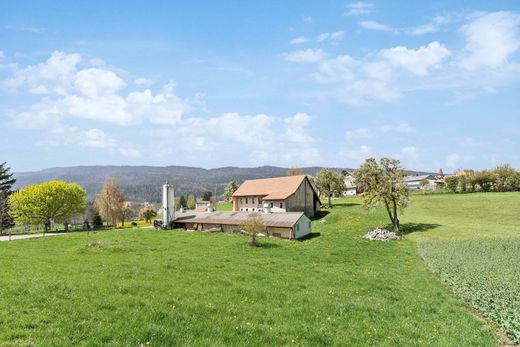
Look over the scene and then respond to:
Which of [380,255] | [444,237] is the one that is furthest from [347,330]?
[444,237]

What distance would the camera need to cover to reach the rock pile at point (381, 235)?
5278 cm

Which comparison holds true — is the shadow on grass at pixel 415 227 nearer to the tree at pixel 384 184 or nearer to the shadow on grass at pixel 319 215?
the tree at pixel 384 184

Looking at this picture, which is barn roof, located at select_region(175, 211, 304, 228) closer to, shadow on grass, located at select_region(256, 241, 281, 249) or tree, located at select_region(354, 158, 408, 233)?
shadow on grass, located at select_region(256, 241, 281, 249)

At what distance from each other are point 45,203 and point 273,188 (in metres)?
46.0

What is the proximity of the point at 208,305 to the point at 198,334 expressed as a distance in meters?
3.48

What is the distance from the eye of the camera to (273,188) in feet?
257

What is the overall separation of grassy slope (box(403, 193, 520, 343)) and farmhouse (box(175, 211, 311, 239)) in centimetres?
1619

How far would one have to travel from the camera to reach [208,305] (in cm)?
1672

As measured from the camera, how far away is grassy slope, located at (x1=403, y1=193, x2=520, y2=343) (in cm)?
2169

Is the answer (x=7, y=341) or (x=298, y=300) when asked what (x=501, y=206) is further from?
(x=7, y=341)

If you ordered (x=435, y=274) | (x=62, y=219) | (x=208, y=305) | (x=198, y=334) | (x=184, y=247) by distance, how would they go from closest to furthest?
(x=198, y=334) < (x=208, y=305) < (x=435, y=274) < (x=184, y=247) < (x=62, y=219)

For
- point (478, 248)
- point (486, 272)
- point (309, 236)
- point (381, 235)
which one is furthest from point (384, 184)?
point (486, 272)

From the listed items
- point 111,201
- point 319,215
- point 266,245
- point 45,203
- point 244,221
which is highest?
point 45,203

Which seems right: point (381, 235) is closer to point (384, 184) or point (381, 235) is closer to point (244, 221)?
point (384, 184)
